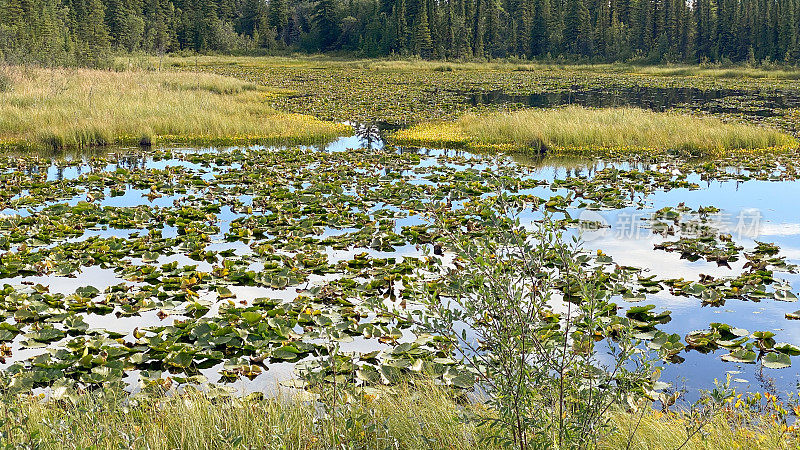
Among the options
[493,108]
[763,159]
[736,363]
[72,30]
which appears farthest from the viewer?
[72,30]

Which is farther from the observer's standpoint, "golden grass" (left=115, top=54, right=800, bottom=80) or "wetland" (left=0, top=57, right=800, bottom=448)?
"golden grass" (left=115, top=54, right=800, bottom=80)

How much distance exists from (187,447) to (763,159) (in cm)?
1731

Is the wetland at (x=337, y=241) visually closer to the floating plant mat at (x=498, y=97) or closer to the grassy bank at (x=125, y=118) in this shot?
the grassy bank at (x=125, y=118)

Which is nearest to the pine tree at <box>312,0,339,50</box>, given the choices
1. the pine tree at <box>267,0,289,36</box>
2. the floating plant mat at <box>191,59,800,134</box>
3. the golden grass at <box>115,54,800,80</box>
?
the pine tree at <box>267,0,289,36</box>

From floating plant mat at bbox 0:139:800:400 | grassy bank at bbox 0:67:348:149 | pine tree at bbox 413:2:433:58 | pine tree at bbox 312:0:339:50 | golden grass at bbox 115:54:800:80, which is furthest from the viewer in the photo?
pine tree at bbox 312:0:339:50

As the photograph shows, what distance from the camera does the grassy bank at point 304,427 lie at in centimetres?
398

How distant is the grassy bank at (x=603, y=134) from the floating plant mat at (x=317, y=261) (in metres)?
3.15

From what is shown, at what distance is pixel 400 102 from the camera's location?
32281 millimetres

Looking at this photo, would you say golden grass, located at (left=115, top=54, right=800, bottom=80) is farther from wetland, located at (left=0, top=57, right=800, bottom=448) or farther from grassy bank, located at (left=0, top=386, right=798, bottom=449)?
grassy bank, located at (left=0, top=386, right=798, bottom=449)

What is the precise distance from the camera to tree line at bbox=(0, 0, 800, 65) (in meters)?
71.9

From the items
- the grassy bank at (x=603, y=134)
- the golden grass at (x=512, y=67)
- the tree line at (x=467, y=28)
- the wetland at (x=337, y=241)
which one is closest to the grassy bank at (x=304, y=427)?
the wetland at (x=337, y=241)

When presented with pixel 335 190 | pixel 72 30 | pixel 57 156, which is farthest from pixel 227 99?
pixel 72 30

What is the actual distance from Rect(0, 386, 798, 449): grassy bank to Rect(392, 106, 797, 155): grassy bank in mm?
15328

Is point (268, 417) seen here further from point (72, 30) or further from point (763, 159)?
point (72, 30)
